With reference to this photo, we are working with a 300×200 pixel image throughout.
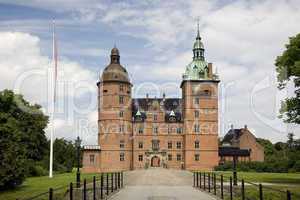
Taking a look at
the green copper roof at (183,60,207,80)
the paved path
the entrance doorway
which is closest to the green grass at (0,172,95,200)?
the paved path

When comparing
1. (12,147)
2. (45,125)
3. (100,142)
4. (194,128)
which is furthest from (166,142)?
(12,147)

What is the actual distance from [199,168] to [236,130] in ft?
70.2

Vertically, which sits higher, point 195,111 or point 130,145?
point 195,111

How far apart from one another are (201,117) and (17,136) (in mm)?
51722

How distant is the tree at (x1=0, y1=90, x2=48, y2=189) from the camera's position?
108 ft

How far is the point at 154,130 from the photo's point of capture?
290 ft

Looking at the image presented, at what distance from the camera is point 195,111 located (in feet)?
277

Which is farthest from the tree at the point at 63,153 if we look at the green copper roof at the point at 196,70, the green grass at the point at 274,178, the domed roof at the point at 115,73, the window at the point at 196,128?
the green grass at the point at 274,178

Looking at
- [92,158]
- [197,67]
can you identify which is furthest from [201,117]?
[92,158]

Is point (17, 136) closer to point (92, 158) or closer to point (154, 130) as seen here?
point (92, 158)

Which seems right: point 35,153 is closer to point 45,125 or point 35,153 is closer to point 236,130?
point 45,125

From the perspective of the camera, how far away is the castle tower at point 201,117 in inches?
3254

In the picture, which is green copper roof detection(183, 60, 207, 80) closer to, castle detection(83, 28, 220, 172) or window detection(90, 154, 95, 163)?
castle detection(83, 28, 220, 172)

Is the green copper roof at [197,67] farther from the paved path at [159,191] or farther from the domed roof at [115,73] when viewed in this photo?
the paved path at [159,191]
